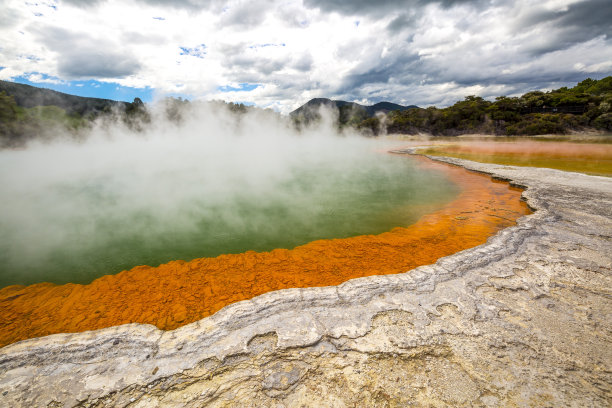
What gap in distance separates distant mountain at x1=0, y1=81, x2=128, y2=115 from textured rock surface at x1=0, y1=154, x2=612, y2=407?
32.4 meters

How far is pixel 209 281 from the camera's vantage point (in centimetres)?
334

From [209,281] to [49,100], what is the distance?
47155 millimetres

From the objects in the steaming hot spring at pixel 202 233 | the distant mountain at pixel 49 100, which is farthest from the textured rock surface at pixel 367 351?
the distant mountain at pixel 49 100

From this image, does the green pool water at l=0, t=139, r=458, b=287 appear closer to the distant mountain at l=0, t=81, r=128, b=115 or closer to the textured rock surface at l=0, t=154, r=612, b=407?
the textured rock surface at l=0, t=154, r=612, b=407

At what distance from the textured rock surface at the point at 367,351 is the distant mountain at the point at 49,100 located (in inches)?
1275

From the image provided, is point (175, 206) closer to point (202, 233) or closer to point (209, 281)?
point (202, 233)

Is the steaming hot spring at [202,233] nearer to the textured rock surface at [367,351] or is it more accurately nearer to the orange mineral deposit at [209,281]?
the orange mineral deposit at [209,281]

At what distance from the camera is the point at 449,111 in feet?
104

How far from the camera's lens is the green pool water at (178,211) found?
420 centimetres

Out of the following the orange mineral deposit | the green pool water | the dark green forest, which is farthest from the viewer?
the dark green forest

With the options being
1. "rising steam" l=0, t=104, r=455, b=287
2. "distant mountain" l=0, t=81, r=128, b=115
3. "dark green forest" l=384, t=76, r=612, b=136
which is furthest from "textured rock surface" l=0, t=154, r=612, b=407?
"distant mountain" l=0, t=81, r=128, b=115

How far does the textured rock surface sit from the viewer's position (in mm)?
1611

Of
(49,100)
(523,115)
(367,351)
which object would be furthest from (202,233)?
(49,100)

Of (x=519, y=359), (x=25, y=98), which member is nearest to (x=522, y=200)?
(x=519, y=359)
